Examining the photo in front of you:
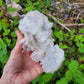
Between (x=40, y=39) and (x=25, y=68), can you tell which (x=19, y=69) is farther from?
(x=40, y=39)

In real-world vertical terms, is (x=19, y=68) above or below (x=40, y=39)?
below

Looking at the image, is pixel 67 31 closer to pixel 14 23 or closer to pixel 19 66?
pixel 14 23

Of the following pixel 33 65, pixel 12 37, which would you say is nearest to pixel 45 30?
pixel 33 65

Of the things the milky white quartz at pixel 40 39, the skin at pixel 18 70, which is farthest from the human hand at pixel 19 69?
the milky white quartz at pixel 40 39

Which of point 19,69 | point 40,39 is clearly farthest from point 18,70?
point 40,39

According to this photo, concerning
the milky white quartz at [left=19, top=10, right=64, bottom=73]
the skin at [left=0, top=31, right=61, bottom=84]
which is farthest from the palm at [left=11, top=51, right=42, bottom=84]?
the milky white quartz at [left=19, top=10, right=64, bottom=73]
